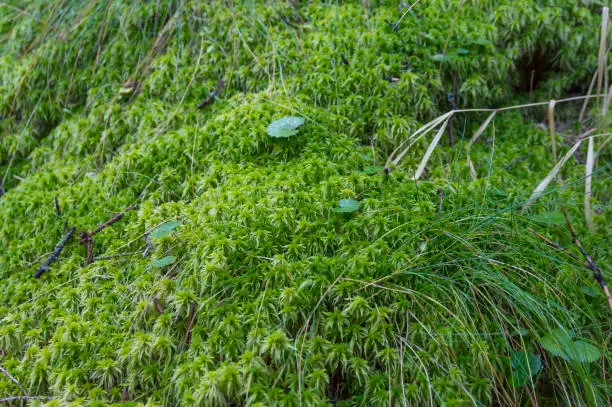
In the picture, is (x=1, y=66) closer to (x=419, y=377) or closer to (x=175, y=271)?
(x=175, y=271)

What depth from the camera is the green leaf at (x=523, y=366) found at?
5.49 feet

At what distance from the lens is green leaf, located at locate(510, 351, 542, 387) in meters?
1.67

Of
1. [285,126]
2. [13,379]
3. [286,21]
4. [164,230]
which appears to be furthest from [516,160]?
[13,379]

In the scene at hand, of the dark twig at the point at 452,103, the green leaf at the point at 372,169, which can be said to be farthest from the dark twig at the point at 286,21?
the green leaf at the point at 372,169

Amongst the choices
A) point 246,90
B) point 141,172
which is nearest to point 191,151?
point 141,172

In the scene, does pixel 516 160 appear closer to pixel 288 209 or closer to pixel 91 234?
pixel 288 209

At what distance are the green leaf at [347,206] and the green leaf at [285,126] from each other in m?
0.46

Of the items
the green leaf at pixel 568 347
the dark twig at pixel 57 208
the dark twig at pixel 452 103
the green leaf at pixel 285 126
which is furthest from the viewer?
the dark twig at pixel 452 103

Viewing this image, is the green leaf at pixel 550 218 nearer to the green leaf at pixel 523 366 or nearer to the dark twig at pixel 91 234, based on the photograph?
the green leaf at pixel 523 366

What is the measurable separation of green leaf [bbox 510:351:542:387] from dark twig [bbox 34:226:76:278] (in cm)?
194

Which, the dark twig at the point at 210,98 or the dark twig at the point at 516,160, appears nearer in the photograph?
the dark twig at the point at 516,160

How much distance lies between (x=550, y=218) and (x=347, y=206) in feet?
2.81

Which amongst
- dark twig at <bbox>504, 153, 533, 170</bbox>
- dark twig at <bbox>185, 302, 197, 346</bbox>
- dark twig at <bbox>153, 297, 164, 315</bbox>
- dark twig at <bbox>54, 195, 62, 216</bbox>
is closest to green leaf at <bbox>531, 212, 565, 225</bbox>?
dark twig at <bbox>504, 153, 533, 170</bbox>

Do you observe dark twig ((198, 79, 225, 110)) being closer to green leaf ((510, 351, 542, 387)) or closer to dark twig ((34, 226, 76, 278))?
dark twig ((34, 226, 76, 278))
